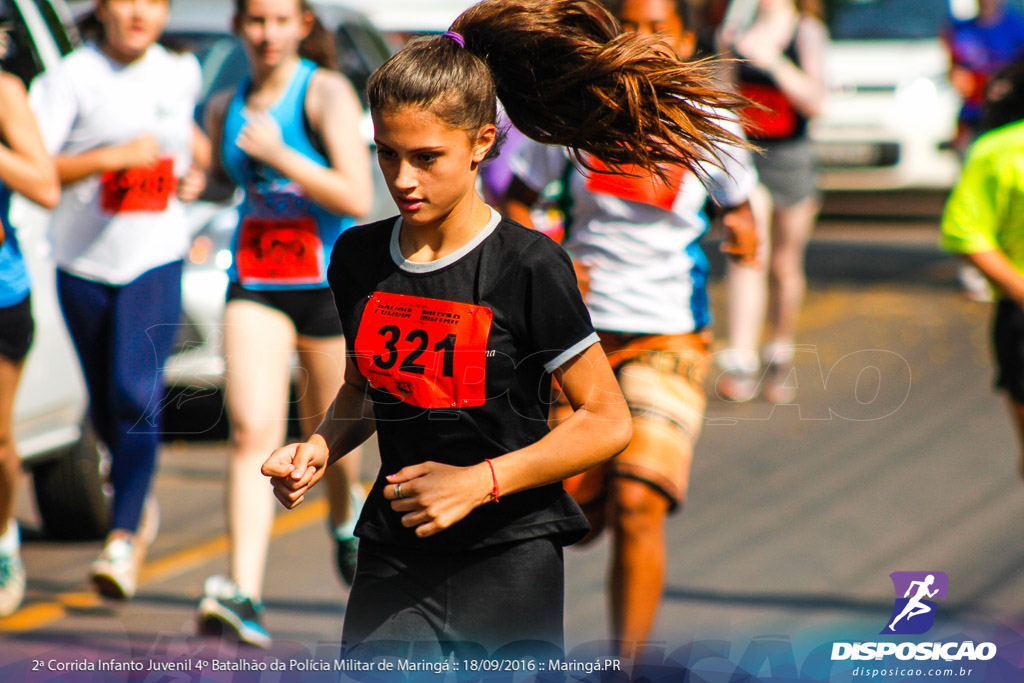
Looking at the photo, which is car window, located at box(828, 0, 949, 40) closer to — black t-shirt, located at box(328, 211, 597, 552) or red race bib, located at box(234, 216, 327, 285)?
red race bib, located at box(234, 216, 327, 285)

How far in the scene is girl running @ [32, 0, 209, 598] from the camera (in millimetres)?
4676

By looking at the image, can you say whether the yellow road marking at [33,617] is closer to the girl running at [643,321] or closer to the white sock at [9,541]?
the white sock at [9,541]

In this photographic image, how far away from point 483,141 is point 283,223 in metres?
1.96

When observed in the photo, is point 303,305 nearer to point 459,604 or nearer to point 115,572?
point 115,572

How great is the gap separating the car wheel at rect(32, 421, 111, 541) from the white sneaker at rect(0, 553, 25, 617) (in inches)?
30.1

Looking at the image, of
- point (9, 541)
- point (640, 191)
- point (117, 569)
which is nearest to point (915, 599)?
point (640, 191)

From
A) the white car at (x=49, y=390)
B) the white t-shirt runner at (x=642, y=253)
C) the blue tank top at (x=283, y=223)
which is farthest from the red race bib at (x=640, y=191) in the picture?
the white car at (x=49, y=390)

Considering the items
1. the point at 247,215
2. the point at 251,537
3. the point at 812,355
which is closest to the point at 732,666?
the point at 251,537

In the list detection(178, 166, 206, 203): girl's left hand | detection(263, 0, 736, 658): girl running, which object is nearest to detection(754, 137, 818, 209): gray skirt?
detection(178, 166, 206, 203): girl's left hand

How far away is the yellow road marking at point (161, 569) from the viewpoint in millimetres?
4699

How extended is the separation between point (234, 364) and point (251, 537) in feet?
1.84

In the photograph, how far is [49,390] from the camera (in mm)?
5215

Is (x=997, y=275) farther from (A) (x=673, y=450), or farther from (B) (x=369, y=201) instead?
(B) (x=369, y=201)

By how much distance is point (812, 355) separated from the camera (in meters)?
9.21
